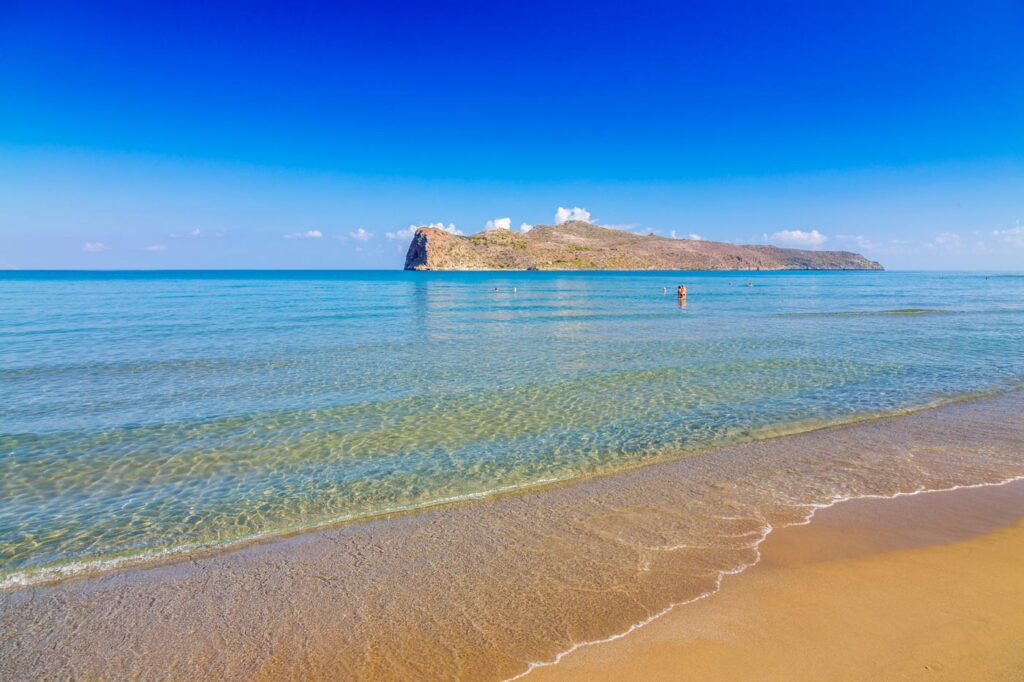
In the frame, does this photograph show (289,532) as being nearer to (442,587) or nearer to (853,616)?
(442,587)

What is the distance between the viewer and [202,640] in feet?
16.0

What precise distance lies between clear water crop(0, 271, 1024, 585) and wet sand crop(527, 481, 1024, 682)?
3.75 meters

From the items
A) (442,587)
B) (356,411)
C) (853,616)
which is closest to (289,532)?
(442,587)

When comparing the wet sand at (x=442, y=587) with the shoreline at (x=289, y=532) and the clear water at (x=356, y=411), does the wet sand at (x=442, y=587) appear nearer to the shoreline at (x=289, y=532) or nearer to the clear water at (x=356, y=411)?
the shoreline at (x=289, y=532)

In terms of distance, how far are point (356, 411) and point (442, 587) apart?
26.5ft

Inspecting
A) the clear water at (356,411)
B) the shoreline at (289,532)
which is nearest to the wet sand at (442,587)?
the shoreline at (289,532)

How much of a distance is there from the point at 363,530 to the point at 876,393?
13748 millimetres

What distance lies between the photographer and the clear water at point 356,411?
7906 mm

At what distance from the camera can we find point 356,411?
13.1 meters

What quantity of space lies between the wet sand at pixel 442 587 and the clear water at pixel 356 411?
836 mm

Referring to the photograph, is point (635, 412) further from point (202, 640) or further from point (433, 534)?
point (202, 640)

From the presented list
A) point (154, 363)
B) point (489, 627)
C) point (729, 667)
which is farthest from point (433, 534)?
point (154, 363)

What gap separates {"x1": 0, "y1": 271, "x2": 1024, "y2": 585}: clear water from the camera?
791cm

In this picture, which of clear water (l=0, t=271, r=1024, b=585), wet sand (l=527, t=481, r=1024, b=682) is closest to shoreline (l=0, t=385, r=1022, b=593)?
clear water (l=0, t=271, r=1024, b=585)
